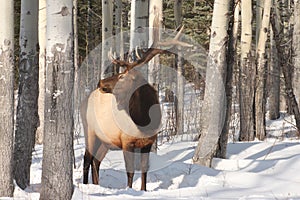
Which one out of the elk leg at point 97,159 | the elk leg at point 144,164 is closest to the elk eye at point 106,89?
the elk leg at point 144,164

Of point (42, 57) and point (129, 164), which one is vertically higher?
A: point (42, 57)

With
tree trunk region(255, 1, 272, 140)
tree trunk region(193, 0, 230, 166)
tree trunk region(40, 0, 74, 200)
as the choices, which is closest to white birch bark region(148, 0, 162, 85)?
tree trunk region(193, 0, 230, 166)

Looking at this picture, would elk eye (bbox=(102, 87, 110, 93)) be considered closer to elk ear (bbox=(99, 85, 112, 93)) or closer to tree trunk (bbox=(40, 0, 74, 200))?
elk ear (bbox=(99, 85, 112, 93))

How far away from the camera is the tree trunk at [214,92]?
25.2 feet

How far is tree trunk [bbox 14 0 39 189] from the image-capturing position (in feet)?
21.4

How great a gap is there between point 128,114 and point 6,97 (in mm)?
1778

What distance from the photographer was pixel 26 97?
268 inches

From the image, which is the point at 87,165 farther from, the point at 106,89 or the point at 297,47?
the point at 297,47

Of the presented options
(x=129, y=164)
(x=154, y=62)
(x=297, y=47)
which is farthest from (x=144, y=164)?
(x=297, y=47)

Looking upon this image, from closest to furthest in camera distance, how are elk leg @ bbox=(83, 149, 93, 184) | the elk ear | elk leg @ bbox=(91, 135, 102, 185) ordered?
the elk ear < elk leg @ bbox=(91, 135, 102, 185) < elk leg @ bbox=(83, 149, 93, 184)

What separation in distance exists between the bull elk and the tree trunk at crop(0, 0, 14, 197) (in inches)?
52.8

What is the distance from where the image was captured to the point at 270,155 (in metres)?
9.92

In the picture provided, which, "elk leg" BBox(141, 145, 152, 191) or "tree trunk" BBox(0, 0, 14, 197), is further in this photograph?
"elk leg" BBox(141, 145, 152, 191)

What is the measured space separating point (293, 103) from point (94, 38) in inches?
732
